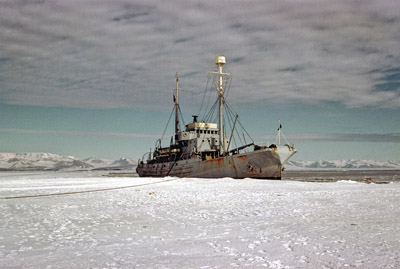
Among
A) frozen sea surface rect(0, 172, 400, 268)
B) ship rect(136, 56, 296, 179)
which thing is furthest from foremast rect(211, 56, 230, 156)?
frozen sea surface rect(0, 172, 400, 268)

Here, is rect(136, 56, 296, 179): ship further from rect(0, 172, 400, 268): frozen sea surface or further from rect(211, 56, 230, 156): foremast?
rect(0, 172, 400, 268): frozen sea surface

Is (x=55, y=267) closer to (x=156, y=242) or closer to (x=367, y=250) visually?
(x=156, y=242)

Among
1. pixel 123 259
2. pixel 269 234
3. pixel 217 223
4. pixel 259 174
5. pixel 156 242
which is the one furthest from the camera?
pixel 259 174

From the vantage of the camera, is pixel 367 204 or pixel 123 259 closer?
pixel 123 259

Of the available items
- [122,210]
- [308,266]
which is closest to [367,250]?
[308,266]

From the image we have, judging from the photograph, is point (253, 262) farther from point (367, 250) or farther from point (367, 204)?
point (367, 204)

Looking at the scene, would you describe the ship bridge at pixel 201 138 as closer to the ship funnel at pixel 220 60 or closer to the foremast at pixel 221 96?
the foremast at pixel 221 96

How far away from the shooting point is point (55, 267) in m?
5.21

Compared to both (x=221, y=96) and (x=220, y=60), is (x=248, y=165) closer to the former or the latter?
(x=221, y=96)

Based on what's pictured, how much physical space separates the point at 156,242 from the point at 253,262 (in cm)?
230

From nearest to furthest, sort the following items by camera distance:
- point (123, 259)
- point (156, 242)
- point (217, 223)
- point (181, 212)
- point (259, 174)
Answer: point (123, 259) < point (156, 242) < point (217, 223) < point (181, 212) < point (259, 174)

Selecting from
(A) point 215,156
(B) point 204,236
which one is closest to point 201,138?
(A) point 215,156

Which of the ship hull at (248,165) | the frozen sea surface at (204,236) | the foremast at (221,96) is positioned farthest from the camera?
the foremast at (221,96)

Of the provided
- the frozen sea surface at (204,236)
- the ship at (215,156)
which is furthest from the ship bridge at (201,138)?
the frozen sea surface at (204,236)
